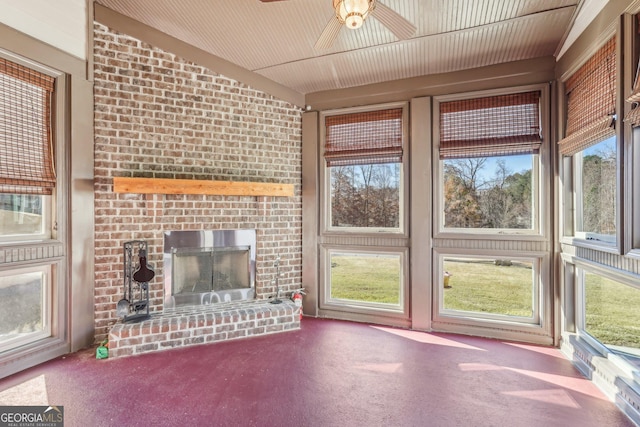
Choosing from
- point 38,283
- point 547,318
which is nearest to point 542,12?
point 547,318

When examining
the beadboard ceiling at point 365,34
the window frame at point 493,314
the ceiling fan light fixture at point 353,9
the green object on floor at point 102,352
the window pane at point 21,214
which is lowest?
the green object on floor at point 102,352

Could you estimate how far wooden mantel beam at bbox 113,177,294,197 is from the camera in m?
3.23

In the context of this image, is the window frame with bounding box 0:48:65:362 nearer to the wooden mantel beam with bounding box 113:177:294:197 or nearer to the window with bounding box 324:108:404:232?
the wooden mantel beam with bounding box 113:177:294:197

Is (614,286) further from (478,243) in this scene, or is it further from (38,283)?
(38,283)

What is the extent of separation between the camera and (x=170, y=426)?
2.10m

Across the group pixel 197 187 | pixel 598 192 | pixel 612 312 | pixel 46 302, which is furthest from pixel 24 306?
pixel 598 192

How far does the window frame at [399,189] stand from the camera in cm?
A: 397

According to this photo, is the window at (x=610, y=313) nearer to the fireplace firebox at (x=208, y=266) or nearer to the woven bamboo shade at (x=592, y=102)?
A: the woven bamboo shade at (x=592, y=102)

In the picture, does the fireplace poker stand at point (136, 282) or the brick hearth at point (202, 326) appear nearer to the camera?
the brick hearth at point (202, 326)

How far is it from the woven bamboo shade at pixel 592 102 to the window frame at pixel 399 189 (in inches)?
60.0

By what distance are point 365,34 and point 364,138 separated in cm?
120

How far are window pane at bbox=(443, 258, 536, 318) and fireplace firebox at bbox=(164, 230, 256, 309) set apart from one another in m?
2.33

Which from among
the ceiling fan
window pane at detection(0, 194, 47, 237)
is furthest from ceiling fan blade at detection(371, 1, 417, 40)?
window pane at detection(0, 194, 47, 237)

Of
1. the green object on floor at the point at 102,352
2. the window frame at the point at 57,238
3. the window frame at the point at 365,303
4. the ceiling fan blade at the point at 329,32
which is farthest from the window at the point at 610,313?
the window frame at the point at 57,238
